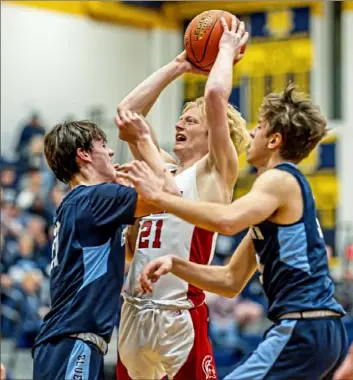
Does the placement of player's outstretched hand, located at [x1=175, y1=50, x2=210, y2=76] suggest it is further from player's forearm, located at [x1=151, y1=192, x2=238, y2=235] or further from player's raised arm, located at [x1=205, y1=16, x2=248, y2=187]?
player's forearm, located at [x1=151, y1=192, x2=238, y2=235]

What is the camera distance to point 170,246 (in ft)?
18.2

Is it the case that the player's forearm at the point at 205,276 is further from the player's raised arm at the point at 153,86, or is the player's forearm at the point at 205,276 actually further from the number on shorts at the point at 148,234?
the player's raised arm at the point at 153,86

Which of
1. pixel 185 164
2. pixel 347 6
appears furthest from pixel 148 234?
pixel 347 6

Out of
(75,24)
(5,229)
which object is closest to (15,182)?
(5,229)

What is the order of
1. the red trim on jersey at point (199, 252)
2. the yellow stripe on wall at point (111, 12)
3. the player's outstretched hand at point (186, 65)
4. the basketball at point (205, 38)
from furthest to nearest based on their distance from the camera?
the yellow stripe on wall at point (111, 12) → the red trim on jersey at point (199, 252) → the player's outstretched hand at point (186, 65) → the basketball at point (205, 38)

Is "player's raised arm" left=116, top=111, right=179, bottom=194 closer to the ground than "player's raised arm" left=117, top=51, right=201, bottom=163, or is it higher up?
closer to the ground

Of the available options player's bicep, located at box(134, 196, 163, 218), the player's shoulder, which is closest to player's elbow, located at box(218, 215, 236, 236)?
the player's shoulder

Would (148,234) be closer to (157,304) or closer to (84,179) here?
(157,304)

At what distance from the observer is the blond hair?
5811 millimetres

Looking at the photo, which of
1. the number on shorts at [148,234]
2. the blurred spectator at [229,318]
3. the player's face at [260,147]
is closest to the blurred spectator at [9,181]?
the blurred spectator at [229,318]

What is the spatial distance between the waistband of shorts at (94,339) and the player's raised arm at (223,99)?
128 centimetres

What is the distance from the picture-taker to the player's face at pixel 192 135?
5797mm

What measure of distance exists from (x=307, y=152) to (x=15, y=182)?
1138cm

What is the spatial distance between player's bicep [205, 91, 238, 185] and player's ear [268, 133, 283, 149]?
40cm
